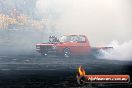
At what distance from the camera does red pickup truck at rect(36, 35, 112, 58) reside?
27.9 meters

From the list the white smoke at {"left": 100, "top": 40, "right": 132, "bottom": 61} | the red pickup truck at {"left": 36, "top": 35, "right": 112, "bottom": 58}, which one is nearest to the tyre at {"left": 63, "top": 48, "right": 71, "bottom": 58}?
the red pickup truck at {"left": 36, "top": 35, "right": 112, "bottom": 58}

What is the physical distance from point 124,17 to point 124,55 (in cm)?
2840

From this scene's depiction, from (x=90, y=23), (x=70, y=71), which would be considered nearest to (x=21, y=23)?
(x=90, y=23)

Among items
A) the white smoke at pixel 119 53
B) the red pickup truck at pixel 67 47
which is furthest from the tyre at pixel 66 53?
the white smoke at pixel 119 53

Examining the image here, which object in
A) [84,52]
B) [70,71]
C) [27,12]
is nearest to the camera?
[70,71]

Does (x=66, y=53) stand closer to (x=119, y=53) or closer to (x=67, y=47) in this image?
(x=67, y=47)

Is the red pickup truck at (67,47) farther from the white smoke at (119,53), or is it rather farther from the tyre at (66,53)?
the white smoke at (119,53)

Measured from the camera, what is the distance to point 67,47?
92.5 feet

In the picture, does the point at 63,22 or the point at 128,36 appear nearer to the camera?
the point at 128,36

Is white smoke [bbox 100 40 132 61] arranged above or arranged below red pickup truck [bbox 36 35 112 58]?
below

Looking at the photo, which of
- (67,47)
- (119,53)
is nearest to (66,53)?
(67,47)

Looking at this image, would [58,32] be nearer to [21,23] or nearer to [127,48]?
[21,23]

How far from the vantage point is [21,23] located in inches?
2589

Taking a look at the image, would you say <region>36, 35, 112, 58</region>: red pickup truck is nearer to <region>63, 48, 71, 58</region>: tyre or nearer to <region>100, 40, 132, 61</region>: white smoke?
<region>63, 48, 71, 58</region>: tyre
